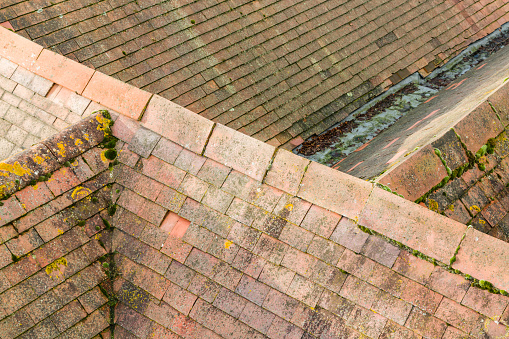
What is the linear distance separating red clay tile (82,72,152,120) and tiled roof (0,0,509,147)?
1564mm

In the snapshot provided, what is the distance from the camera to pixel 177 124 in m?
4.41

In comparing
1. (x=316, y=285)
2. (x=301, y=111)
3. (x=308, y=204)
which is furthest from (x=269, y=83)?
(x=316, y=285)

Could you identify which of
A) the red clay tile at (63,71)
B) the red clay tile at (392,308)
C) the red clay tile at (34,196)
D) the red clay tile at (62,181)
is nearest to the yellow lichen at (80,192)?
the red clay tile at (62,181)

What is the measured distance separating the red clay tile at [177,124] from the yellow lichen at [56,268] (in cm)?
154

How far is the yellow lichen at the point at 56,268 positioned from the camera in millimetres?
4005

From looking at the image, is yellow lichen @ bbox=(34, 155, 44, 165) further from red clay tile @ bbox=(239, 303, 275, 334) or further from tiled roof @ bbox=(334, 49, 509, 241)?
tiled roof @ bbox=(334, 49, 509, 241)

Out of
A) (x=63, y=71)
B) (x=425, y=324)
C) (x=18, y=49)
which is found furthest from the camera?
(x=18, y=49)

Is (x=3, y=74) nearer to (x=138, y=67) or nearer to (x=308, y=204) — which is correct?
(x=138, y=67)

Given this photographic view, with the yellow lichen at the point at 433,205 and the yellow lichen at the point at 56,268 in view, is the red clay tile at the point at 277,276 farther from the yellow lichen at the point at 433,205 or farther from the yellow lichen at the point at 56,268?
the yellow lichen at the point at 56,268

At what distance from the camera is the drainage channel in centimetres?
723

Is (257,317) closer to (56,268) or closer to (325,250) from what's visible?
(325,250)

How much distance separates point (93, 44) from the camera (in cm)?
623

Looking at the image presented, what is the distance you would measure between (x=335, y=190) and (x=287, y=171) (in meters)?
0.48

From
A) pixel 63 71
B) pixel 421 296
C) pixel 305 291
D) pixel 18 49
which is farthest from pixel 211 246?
pixel 18 49
